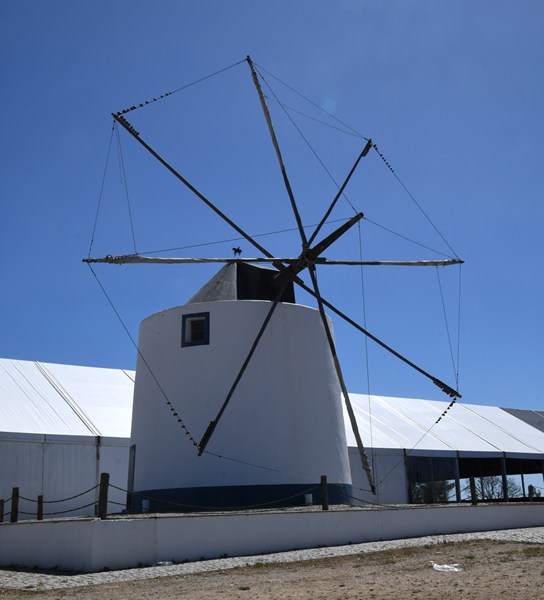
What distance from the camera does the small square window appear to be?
18.3 meters

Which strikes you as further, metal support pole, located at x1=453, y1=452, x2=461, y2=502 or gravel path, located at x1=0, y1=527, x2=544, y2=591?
metal support pole, located at x1=453, y1=452, x2=461, y2=502

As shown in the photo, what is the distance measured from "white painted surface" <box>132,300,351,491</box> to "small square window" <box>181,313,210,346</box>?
0.14 metres

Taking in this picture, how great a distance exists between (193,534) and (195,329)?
648cm

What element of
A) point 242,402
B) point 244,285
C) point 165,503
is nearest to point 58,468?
point 165,503

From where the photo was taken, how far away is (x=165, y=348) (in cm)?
1861

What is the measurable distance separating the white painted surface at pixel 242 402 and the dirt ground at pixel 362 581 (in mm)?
4847

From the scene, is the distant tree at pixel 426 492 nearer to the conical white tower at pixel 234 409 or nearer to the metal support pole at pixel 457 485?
the metal support pole at pixel 457 485

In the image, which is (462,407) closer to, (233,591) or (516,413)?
(516,413)

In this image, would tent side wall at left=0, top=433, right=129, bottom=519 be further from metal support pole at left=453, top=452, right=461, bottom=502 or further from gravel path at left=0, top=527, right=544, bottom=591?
metal support pole at left=453, top=452, right=461, bottom=502

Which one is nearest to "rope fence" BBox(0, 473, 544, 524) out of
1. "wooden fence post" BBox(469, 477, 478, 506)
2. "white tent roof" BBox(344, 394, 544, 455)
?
"wooden fence post" BBox(469, 477, 478, 506)

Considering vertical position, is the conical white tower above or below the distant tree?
above

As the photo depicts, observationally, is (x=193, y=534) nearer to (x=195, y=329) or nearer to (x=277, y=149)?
(x=195, y=329)

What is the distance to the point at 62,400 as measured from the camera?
68.7ft

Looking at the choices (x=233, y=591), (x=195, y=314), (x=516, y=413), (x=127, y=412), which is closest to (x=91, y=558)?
(x=233, y=591)
